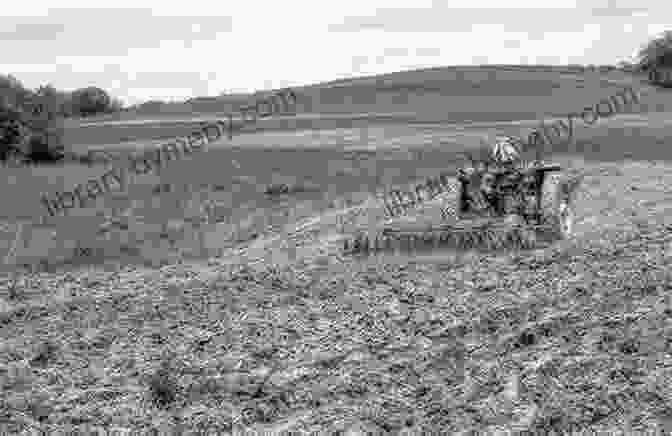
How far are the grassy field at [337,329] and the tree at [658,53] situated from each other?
70880 mm

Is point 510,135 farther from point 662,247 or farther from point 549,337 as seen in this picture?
point 549,337

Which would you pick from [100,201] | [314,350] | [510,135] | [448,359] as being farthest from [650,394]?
[510,135]

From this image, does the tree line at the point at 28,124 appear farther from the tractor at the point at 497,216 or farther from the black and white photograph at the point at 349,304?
the tractor at the point at 497,216

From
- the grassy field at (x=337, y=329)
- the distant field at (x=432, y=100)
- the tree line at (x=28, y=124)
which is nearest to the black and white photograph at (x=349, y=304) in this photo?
the grassy field at (x=337, y=329)

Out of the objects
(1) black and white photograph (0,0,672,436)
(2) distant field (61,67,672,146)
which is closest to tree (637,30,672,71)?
(2) distant field (61,67,672,146)

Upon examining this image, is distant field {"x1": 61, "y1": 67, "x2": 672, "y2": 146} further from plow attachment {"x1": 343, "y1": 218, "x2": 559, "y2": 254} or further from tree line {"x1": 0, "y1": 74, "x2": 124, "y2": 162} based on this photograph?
plow attachment {"x1": 343, "y1": 218, "x2": 559, "y2": 254}

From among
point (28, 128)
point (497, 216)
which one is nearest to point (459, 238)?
point (497, 216)

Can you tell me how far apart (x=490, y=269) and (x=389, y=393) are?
4514 millimetres

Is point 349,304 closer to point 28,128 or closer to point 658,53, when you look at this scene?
point 28,128

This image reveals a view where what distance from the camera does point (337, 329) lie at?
42.5 feet

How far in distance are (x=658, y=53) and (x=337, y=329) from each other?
83.7 m

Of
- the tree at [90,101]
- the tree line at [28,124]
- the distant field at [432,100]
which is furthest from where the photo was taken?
the tree at [90,101]

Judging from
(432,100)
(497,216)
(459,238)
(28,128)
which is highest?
(432,100)

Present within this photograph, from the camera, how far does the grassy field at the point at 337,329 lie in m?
10.5
